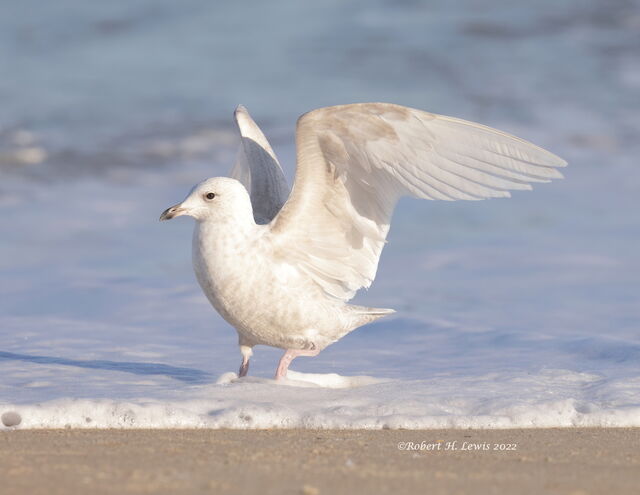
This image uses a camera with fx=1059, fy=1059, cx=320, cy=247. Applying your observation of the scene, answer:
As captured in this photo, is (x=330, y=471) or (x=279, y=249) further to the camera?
(x=279, y=249)

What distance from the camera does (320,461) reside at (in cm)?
354

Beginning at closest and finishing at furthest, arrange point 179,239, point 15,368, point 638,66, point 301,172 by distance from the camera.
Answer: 1. point 301,172
2. point 15,368
3. point 179,239
4. point 638,66

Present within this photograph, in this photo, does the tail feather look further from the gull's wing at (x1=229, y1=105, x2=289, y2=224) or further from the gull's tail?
the gull's wing at (x1=229, y1=105, x2=289, y2=224)

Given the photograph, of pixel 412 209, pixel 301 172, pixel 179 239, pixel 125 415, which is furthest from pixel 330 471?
pixel 412 209

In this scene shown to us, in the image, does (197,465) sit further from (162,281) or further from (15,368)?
(162,281)

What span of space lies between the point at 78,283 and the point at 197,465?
604cm

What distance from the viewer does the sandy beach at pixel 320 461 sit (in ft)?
10.2

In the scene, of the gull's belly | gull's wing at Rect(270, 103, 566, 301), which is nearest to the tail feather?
the gull's belly

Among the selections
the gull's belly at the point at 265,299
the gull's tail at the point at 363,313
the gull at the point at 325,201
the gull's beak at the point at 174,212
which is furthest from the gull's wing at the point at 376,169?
the gull's beak at the point at 174,212

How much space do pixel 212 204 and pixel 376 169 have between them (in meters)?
0.87

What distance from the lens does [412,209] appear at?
1215 cm

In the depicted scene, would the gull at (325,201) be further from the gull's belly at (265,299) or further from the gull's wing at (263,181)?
the gull's wing at (263,181)

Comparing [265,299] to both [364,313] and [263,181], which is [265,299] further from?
[263,181]

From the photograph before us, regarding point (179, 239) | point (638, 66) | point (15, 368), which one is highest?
point (638, 66)
